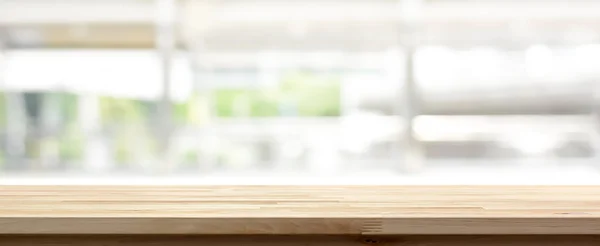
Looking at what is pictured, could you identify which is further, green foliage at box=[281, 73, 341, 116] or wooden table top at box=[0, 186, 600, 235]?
green foliage at box=[281, 73, 341, 116]

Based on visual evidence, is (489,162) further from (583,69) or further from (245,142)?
(245,142)

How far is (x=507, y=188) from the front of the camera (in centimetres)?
45

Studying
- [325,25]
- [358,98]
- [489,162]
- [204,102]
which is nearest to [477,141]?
[489,162]

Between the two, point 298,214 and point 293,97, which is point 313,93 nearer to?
point 293,97

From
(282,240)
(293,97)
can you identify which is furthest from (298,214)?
(293,97)

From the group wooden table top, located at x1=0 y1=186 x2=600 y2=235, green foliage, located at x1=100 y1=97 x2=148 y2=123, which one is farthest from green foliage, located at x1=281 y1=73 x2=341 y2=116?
wooden table top, located at x1=0 y1=186 x2=600 y2=235

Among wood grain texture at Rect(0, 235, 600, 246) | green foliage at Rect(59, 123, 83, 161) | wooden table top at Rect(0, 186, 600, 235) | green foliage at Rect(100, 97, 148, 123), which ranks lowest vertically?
green foliage at Rect(59, 123, 83, 161)

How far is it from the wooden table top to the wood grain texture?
1 cm

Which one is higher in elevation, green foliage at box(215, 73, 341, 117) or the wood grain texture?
the wood grain texture

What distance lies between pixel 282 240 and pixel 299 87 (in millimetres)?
2597

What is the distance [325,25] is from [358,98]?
39 cm

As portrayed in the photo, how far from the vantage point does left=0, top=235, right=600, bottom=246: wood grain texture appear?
355mm

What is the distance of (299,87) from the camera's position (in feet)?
9.66

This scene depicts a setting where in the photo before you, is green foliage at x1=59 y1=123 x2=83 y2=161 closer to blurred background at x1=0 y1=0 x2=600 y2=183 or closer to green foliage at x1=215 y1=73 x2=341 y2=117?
blurred background at x1=0 y1=0 x2=600 y2=183
